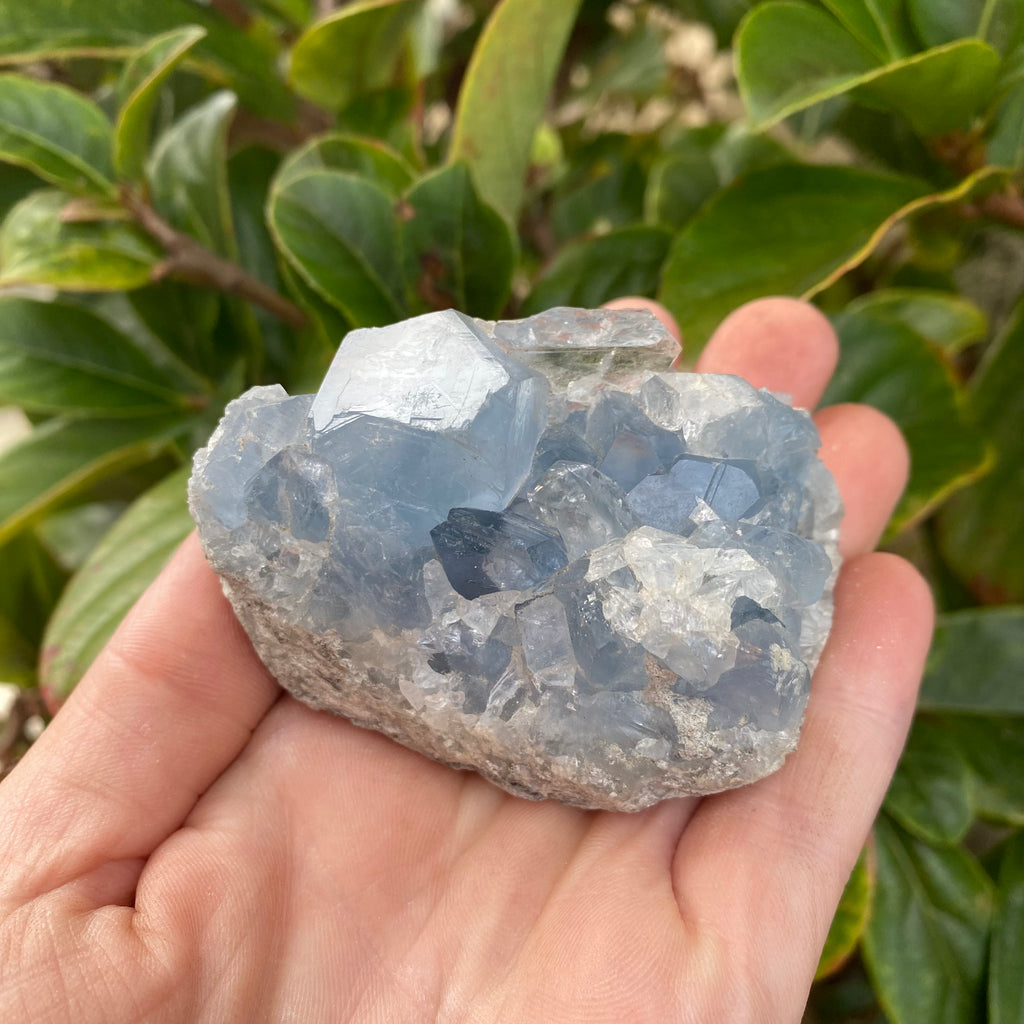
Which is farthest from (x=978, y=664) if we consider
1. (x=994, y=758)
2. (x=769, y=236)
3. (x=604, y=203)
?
(x=604, y=203)

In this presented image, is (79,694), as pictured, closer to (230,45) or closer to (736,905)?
(736,905)

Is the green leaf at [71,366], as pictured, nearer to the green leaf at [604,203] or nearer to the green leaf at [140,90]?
the green leaf at [140,90]

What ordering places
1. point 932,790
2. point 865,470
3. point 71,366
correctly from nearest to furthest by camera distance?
point 865,470
point 932,790
point 71,366

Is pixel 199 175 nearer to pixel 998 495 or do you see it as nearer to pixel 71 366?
pixel 71 366

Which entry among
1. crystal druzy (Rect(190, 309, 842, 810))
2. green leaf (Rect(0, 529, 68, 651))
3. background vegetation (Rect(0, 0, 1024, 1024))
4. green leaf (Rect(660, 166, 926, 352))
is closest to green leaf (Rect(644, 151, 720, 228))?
background vegetation (Rect(0, 0, 1024, 1024))

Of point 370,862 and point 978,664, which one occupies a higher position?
point 370,862
